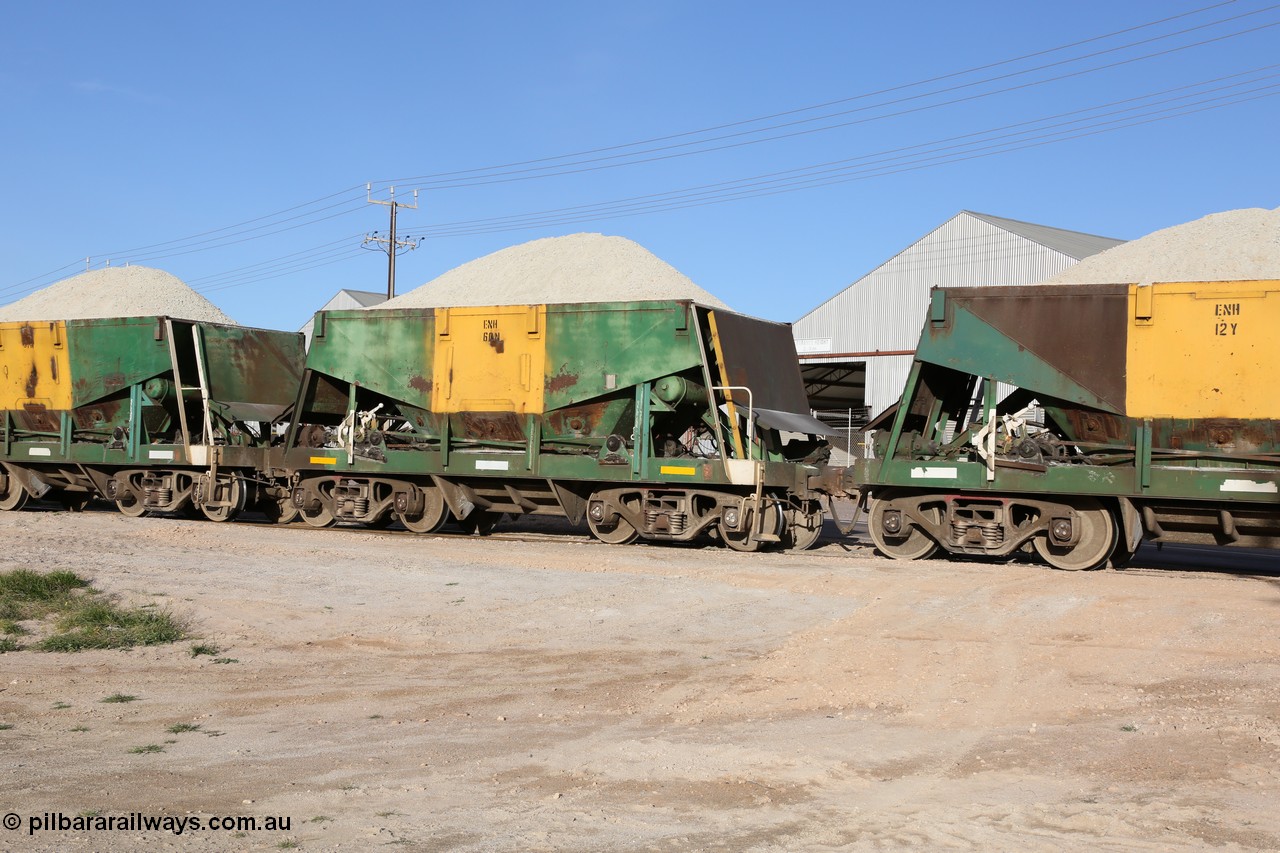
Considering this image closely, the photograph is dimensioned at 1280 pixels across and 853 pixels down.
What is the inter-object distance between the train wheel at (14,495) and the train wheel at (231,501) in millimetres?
4456

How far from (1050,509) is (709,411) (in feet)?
14.6

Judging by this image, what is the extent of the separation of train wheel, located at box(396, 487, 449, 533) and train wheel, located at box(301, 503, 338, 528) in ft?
4.65

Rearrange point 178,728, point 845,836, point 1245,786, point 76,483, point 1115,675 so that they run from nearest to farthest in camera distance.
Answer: point 845,836 < point 1245,786 < point 178,728 < point 1115,675 < point 76,483

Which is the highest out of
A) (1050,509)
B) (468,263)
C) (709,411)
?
(468,263)

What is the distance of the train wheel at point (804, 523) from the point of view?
16.0 meters

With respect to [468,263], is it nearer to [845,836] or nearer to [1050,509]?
[1050,509]

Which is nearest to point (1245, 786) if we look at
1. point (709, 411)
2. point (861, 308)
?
point (709, 411)

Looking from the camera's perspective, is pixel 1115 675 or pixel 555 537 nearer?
pixel 1115 675

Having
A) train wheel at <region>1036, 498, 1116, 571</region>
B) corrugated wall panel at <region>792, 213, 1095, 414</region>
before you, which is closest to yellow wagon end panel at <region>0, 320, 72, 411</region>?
train wheel at <region>1036, 498, 1116, 571</region>

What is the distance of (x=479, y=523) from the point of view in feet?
60.9

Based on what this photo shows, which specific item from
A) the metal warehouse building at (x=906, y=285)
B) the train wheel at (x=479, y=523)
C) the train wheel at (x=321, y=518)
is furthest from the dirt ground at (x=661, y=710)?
the metal warehouse building at (x=906, y=285)

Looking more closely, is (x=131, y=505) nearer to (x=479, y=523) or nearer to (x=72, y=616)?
(x=479, y=523)

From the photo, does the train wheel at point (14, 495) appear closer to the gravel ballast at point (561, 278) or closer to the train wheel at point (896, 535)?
the train wheel at point (896, 535)

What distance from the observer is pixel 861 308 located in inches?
1630
